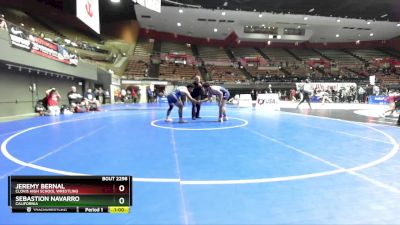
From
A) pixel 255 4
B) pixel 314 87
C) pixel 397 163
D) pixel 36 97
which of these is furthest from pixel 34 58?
pixel 314 87

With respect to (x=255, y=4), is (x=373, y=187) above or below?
below

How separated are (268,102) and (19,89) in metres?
14.1

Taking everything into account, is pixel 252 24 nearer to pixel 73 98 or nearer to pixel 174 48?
pixel 174 48

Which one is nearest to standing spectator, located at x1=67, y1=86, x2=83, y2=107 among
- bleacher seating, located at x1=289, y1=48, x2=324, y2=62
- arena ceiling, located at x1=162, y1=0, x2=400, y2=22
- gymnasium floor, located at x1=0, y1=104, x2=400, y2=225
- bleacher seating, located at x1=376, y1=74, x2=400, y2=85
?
gymnasium floor, located at x1=0, y1=104, x2=400, y2=225

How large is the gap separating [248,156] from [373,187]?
1979 millimetres

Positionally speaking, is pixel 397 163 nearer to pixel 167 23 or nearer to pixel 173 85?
pixel 173 85

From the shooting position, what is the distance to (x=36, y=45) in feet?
47.7

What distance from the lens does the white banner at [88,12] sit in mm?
6438

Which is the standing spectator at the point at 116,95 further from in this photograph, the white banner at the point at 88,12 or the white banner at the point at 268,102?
the white banner at the point at 88,12

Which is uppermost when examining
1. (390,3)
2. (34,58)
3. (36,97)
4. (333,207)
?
(390,3)

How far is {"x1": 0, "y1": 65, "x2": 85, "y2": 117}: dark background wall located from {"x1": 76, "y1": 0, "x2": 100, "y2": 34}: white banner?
27.9 feet

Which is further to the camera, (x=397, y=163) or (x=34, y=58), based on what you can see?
(x=34, y=58)

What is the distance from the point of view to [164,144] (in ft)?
19.6

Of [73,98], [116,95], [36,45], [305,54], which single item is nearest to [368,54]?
[305,54]
